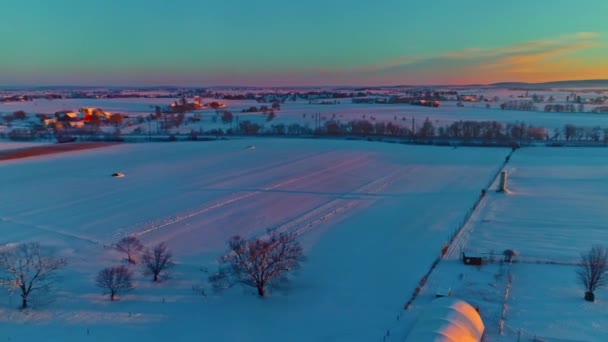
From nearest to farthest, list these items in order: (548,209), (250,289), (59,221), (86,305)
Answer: (86,305) → (250,289) → (59,221) → (548,209)

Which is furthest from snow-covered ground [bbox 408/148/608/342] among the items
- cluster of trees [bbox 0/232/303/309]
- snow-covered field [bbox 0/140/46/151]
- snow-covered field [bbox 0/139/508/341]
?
snow-covered field [bbox 0/140/46/151]

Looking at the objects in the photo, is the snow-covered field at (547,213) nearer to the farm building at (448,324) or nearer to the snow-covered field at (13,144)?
the farm building at (448,324)

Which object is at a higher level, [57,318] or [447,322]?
[447,322]

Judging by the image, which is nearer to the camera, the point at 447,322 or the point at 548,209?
the point at 447,322

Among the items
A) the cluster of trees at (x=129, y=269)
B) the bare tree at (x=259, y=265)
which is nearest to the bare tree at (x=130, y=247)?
the cluster of trees at (x=129, y=269)

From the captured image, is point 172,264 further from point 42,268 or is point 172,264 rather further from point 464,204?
point 464,204

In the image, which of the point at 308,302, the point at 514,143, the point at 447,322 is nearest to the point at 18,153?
the point at 308,302

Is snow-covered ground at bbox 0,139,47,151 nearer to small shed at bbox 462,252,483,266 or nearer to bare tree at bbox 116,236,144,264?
bare tree at bbox 116,236,144,264
